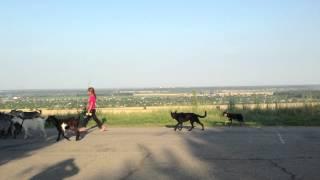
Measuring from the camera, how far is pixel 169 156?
14.9m

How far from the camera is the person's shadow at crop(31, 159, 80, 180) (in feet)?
39.2

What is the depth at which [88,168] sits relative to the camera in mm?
12984

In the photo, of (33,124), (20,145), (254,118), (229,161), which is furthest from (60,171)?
(254,118)

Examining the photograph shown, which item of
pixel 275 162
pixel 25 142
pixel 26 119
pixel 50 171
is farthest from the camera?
pixel 26 119

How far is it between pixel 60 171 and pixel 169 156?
10.8 feet

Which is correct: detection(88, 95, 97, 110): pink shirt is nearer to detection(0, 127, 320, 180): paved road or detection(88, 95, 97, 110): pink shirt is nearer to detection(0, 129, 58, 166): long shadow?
detection(0, 127, 320, 180): paved road

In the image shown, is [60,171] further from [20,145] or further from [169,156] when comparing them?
[20,145]

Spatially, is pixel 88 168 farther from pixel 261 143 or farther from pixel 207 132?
pixel 207 132

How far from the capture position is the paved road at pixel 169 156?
39.5 ft

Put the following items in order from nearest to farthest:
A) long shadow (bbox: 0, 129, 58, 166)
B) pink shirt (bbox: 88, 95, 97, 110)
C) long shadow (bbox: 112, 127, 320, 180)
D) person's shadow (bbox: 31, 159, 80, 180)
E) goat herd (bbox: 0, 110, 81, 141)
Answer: long shadow (bbox: 112, 127, 320, 180) < person's shadow (bbox: 31, 159, 80, 180) < long shadow (bbox: 0, 129, 58, 166) < goat herd (bbox: 0, 110, 81, 141) < pink shirt (bbox: 88, 95, 97, 110)

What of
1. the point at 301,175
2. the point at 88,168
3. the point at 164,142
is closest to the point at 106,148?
the point at 164,142

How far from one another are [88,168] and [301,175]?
186 inches

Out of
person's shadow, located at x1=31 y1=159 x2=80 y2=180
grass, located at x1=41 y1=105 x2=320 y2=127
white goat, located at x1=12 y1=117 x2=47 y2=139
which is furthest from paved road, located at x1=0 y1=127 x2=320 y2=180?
grass, located at x1=41 y1=105 x2=320 y2=127

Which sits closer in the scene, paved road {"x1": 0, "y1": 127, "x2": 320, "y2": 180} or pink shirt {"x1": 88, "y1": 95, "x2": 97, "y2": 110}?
paved road {"x1": 0, "y1": 127, "x2": 320, "y2": 180}
